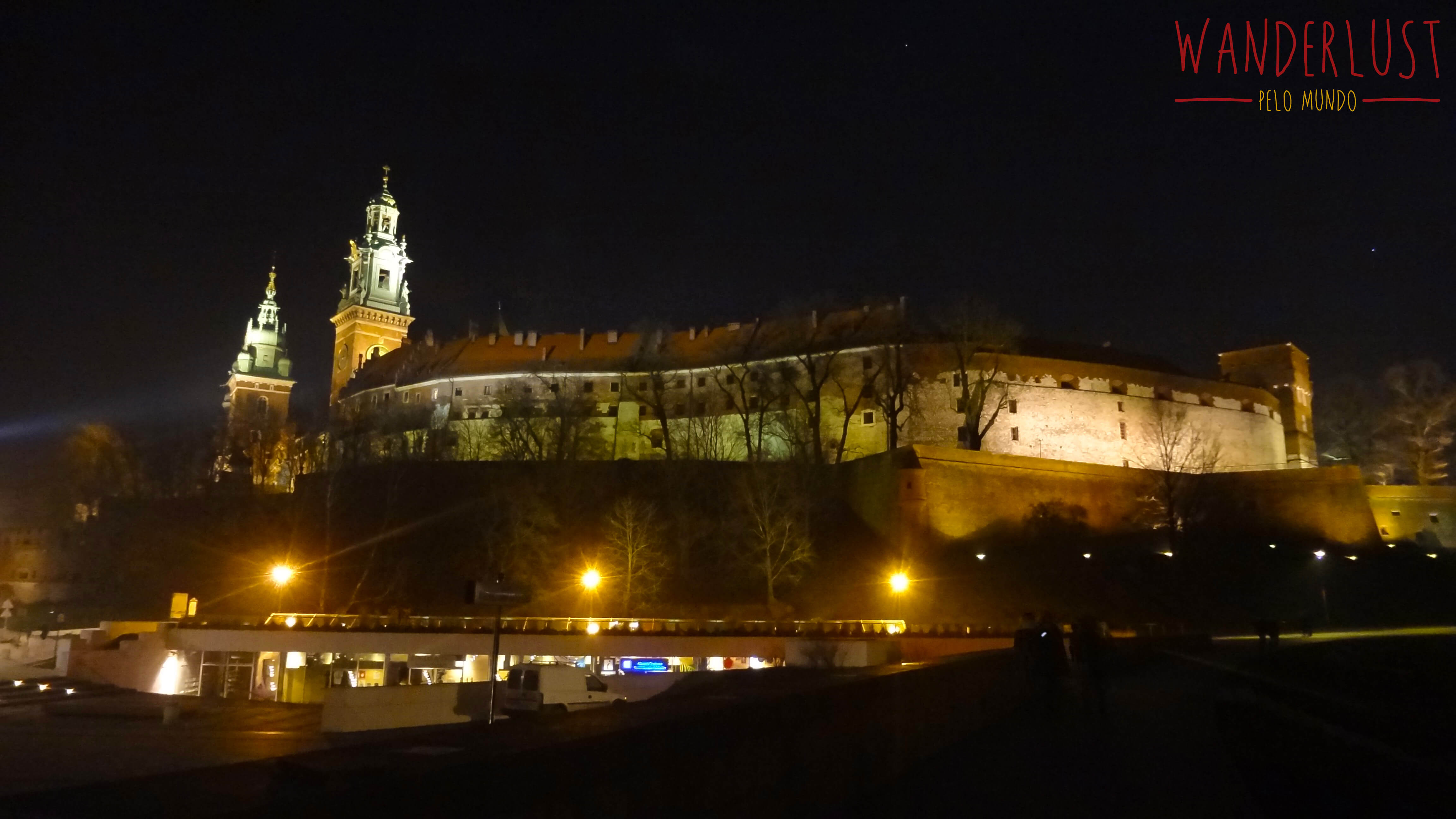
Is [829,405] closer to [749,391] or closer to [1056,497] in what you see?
[749,391]

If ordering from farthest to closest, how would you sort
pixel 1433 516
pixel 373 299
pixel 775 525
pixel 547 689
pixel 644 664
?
pixel 373 299 → pixel 1433 516 → pixel 775 525 → pixel 644 664 → pixel 547 689

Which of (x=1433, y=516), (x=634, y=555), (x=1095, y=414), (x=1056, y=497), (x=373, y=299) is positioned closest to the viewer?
(x=634, y=555)

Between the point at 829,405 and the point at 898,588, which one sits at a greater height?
the point at 829,405

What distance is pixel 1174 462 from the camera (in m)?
64.5

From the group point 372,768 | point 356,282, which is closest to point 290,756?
point 372,768

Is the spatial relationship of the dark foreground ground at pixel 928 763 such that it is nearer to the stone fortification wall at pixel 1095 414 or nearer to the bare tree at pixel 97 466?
the stone fortification wall at pixel 1095 414

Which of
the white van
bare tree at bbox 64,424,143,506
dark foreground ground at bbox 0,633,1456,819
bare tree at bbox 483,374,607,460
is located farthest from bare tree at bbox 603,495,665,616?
bare tree at bbox 64,424,143,506

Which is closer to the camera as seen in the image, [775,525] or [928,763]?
[928,763]

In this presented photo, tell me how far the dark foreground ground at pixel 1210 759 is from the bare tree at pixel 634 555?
29904mm

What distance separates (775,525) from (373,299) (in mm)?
64279

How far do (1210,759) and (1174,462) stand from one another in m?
60.1

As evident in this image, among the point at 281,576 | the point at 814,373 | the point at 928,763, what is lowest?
the point at 928,763

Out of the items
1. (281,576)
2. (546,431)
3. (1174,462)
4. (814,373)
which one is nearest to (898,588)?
(814,373)

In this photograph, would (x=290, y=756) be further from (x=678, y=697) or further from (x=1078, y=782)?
(x=1078, y=782)
